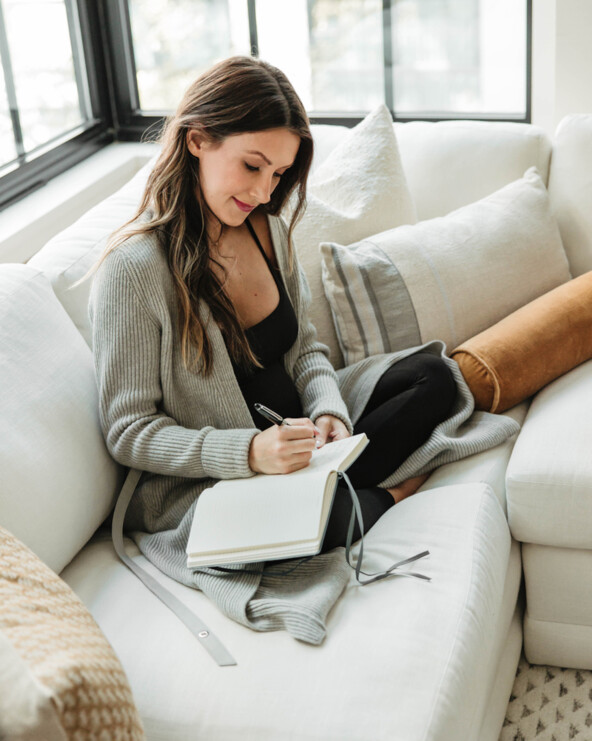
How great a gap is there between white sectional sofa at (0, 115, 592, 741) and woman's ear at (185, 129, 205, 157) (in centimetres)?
36

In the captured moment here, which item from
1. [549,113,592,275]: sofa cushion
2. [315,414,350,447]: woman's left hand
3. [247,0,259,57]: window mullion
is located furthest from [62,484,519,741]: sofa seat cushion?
[247,0,259,57]: window mullion

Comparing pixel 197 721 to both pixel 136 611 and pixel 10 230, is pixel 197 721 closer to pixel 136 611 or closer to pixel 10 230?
pixel 136 611

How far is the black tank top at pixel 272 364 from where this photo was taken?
1.55 m

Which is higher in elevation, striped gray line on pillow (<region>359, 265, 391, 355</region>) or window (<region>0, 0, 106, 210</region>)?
window (<region>0, 0, 106, 210</region>)

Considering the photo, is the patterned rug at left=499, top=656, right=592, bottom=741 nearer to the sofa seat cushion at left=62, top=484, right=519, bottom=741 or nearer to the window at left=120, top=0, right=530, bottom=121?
the sofa seat cushion at left=62, top=484, right=519, bottom=741

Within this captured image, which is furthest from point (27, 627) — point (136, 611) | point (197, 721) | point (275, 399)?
point (275, 399)

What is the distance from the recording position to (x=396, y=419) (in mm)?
1601

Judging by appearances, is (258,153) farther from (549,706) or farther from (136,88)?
(136,88)

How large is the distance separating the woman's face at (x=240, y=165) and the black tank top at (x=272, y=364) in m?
0.19

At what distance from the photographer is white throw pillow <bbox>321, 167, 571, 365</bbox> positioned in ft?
5.97

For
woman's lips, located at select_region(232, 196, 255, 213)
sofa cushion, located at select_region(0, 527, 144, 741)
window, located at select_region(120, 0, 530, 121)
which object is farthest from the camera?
window, located at select_region(120, 0, 530, 121)

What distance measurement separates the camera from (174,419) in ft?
4.77

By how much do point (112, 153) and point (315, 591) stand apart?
75.8 inches

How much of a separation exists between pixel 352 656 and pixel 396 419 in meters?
0.57
